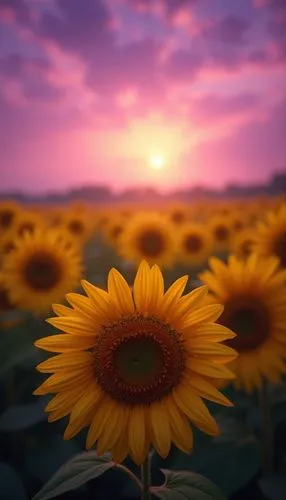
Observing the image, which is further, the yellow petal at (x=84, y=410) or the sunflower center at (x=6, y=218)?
the sunflower center at (x=6, y=218)

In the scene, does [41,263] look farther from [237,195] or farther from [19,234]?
[237,195]

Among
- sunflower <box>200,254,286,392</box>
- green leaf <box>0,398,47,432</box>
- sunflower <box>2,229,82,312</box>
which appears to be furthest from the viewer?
sunflower <box>2,229,82,312</box>

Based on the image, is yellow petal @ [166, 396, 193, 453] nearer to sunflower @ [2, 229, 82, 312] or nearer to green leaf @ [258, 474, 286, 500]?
green leaf @ [258, 474, 286, 500]

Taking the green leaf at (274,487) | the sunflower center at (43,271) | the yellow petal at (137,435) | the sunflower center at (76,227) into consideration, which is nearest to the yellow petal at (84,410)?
the yellow petal at (137,435)

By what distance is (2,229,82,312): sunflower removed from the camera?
22.2 feet

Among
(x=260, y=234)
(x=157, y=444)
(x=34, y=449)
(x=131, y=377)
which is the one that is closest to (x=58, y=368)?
(x=131, y=377)

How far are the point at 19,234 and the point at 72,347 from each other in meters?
7.65

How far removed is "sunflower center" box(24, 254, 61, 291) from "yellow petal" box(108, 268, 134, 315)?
14.4ft

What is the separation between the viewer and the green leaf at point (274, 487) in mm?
3526

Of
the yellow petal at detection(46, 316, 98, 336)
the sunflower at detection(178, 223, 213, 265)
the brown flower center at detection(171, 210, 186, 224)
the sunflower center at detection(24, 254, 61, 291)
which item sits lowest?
the yellow petal at detection(46, 316, 98, 336)

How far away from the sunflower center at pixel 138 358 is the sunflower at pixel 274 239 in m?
3.51

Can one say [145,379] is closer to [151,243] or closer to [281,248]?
[281,248]

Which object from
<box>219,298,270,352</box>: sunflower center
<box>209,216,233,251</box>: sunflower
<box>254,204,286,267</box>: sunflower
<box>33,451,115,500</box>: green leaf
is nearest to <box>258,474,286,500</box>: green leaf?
<box>219,298,270,352</box>: sunflower center

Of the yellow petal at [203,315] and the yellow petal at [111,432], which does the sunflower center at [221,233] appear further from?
the yellow petal at [111,432]
